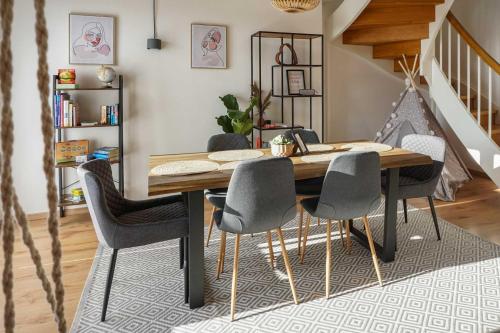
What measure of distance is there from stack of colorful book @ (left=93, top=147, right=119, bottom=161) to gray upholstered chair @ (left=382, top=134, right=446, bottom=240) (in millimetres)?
2658

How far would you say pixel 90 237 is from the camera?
11.7 ft

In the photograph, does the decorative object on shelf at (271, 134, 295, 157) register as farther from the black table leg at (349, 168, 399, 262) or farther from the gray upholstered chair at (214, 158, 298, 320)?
the black table leg at (349, 168, 399, 262)

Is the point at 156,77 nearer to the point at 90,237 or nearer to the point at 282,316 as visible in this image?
the point at 90,237

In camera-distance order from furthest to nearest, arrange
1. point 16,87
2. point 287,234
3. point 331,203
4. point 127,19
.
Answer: point 127,19 → point 16,87 → point 287,234 → point 331,203

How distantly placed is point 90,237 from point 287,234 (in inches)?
69.2

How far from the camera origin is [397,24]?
469cm

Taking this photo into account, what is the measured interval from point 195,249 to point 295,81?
10.2ft

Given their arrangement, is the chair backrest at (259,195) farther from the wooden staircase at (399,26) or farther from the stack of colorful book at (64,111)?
the wooden staircase at (399,26)

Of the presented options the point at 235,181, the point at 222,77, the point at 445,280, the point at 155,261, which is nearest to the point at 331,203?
the point at 235,181

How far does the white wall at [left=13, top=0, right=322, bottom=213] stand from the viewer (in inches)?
158

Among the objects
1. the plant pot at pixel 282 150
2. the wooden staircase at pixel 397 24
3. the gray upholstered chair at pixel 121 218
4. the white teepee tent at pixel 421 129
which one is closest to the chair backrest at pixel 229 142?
the plant pot at pixel 282 150

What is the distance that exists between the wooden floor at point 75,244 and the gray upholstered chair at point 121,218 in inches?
17.1

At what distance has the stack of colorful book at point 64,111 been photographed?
3.88 m

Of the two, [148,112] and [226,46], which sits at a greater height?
[226,46]
